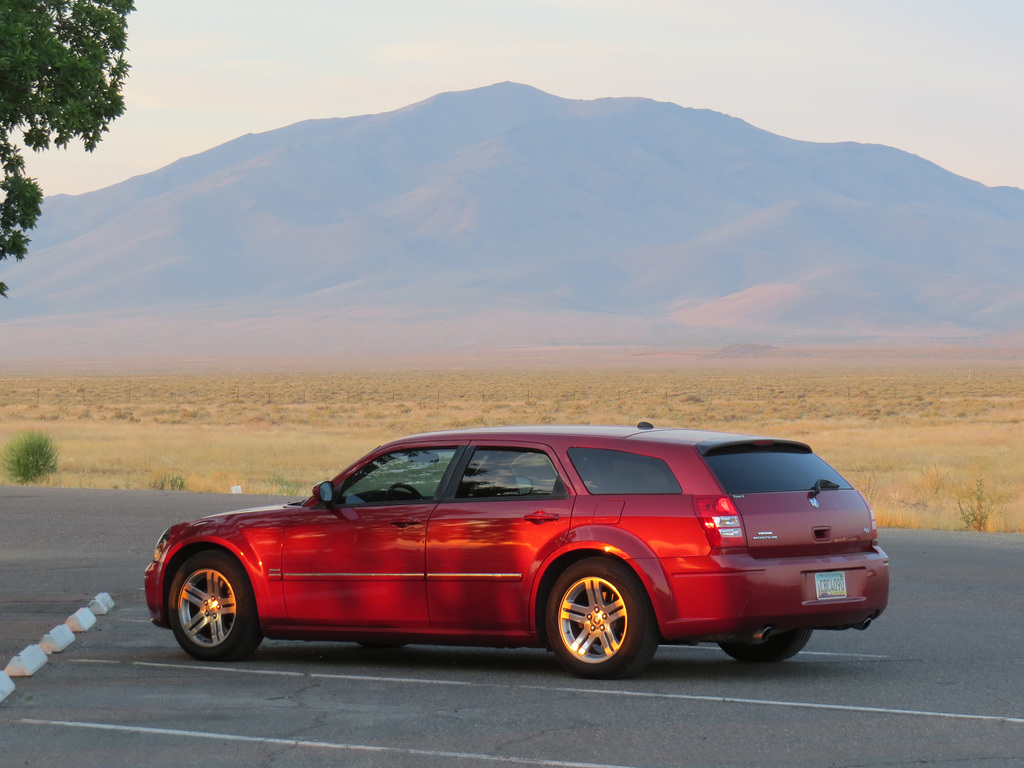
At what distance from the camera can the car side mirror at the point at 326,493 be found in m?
9.30

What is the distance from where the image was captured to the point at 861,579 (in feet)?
28.6

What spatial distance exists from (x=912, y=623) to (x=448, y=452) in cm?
409

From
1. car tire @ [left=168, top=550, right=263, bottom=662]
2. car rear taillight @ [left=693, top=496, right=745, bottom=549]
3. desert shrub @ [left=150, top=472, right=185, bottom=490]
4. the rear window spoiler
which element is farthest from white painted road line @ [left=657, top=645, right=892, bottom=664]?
desert shrub @ [left=150, top=472, right=185, bottom=490]

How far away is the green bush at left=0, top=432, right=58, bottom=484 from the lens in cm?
2725

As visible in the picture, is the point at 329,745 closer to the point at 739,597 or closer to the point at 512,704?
the point at 512,704

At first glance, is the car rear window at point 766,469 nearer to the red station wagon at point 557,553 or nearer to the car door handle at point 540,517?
the red station wagon at point 557,553

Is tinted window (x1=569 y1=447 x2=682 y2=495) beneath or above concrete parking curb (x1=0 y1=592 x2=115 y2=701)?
above

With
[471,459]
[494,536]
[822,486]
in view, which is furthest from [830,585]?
[471,459]

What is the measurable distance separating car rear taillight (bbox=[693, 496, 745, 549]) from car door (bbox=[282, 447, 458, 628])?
65.8 inches

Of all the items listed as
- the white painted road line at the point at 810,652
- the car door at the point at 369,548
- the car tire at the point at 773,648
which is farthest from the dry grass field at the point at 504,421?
the car door at the point at 369,548

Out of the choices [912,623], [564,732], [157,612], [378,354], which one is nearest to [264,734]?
[564,732]

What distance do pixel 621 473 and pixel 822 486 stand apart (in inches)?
47.2

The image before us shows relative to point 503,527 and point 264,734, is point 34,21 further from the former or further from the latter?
point 264,734

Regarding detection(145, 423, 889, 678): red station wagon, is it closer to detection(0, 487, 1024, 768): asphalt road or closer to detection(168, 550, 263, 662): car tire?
detection(168, 550, 263, 662): car tire
